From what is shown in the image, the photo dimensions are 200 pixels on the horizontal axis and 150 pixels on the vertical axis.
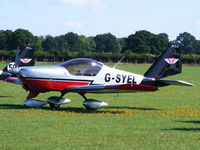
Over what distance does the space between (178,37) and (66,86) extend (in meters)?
187

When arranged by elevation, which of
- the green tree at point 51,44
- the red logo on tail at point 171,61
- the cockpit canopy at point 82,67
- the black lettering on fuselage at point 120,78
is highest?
the green tree at point 51,44

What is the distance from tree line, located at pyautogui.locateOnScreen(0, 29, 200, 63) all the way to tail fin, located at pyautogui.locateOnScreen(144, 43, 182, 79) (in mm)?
62034

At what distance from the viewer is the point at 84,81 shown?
589 inches

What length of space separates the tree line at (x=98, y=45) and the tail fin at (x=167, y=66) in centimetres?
6203

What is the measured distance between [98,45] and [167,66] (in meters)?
158

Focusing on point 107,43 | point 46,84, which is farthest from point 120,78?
point 107,43

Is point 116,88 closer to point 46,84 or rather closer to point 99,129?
point 46,84

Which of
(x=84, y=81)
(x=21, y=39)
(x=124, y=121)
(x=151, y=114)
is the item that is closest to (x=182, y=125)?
(x=124, y=121)

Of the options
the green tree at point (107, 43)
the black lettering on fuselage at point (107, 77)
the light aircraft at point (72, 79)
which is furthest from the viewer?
the green tree at point (107, 43)

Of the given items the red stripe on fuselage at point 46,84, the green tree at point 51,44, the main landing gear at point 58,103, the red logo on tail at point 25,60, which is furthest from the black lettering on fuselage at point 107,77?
the green tree at point 51,44

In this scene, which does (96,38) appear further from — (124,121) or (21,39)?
(124,121)

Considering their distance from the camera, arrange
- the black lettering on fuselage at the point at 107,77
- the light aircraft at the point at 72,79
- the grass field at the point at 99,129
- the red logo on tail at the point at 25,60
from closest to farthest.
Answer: the grass field at the point at 99,129
the light aircraft at the point at 72,79
the black lettering on fuselage at the point at 107,77
the red logo on tail at the point at 25,60

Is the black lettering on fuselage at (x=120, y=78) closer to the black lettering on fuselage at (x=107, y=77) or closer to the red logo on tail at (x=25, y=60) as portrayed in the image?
the black lettering on fuselage at (x=107, y=77)

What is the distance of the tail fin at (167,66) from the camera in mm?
16078
